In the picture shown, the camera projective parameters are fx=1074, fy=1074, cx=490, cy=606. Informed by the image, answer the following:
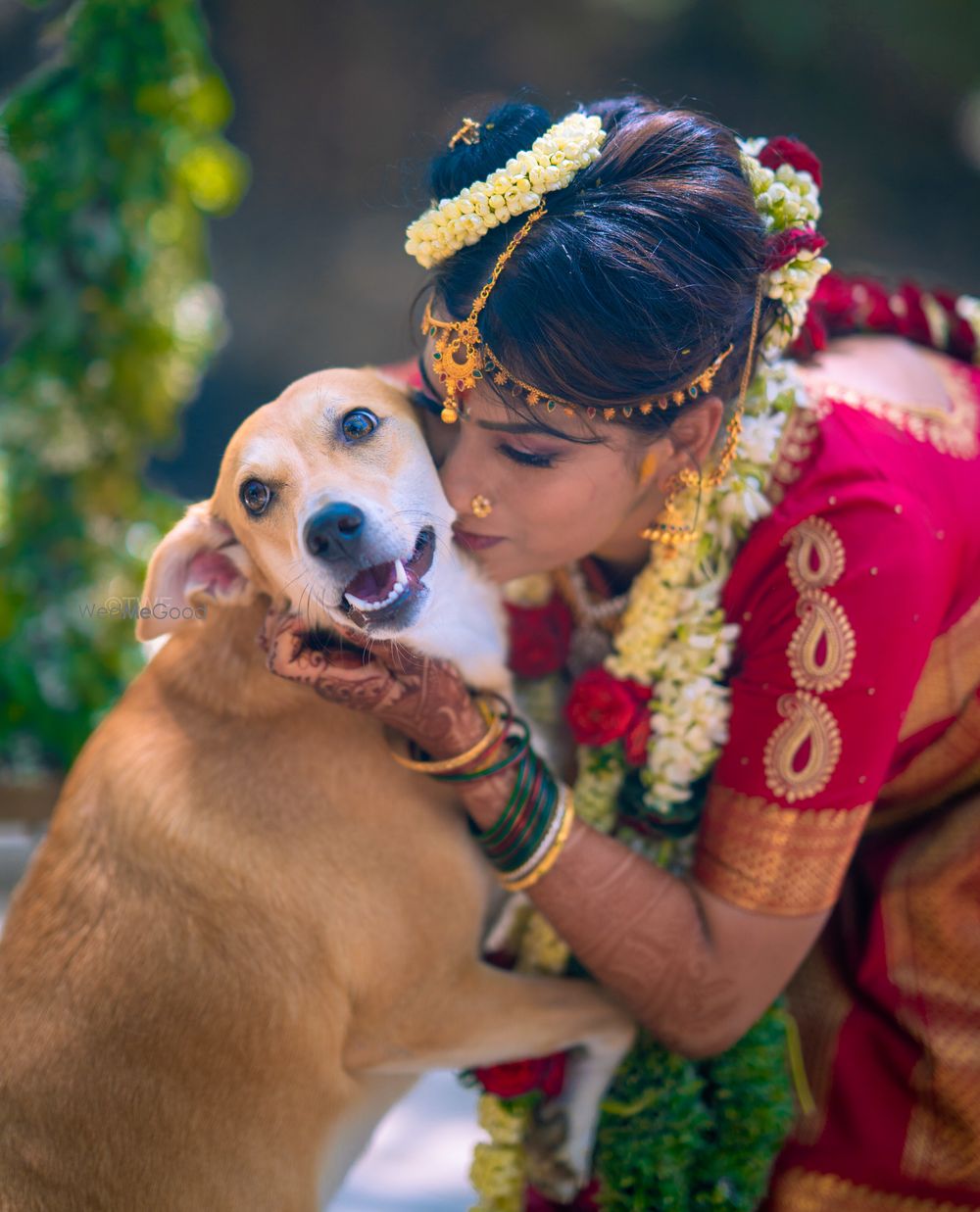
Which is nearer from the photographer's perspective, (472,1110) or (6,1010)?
(6,1010)

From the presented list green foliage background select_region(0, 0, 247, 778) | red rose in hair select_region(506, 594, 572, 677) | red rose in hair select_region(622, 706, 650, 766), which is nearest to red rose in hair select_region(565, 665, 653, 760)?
red rose in hair select_region(622, 706, 650, 766)

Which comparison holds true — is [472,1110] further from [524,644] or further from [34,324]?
[34,324]

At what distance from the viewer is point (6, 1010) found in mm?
1709

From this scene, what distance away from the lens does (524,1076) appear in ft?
6.56

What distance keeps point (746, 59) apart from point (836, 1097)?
5758mm

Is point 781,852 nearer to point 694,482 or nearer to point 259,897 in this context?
point 694,482

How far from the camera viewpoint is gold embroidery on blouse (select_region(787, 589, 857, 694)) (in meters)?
1.71

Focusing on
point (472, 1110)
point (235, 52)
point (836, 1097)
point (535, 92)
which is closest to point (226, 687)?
point (535, 92)

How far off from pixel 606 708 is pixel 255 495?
2.44ft

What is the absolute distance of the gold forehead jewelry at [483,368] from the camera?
1588 mm

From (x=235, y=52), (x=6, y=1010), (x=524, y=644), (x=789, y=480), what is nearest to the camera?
(x=6, y=1010)

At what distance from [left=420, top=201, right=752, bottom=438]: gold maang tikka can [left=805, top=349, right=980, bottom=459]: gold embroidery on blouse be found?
39 cm

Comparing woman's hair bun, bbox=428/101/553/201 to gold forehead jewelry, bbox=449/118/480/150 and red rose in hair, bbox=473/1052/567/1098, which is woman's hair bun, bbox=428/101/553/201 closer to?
gold forehead jewelry, bbox=449/118/480/150

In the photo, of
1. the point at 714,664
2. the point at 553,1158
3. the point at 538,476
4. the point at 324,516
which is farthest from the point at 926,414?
the point at 553,1158
